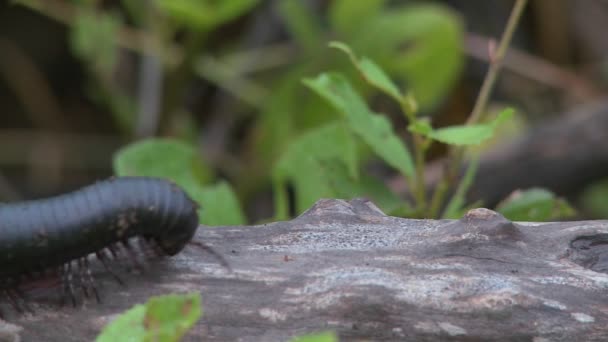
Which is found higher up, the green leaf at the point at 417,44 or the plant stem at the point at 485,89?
the green leaf at the point at 417,44

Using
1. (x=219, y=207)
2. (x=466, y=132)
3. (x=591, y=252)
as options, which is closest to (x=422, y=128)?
(x=466, y=132)

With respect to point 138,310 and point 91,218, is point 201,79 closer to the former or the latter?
point 91,218

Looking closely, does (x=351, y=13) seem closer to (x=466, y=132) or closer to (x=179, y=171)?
(x=179, y=171)

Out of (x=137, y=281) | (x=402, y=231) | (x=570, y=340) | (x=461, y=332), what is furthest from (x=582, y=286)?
(x=137, y=281)

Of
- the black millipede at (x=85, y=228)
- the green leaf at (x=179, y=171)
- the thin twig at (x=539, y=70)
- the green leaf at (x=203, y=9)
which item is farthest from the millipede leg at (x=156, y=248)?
the thin twig at (x=539, y=70)

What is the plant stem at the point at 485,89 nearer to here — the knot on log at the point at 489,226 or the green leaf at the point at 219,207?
the knot on log at the point at 489,226

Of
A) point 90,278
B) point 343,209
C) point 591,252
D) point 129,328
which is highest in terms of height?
point 343,209
